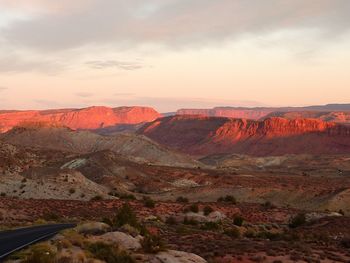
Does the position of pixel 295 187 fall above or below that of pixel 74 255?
below

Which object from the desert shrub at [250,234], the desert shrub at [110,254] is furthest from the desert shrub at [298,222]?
the desert shrub at [110,254]

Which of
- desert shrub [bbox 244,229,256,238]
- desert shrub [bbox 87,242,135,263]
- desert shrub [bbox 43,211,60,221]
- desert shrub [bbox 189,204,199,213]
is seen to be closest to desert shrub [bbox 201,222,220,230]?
desert shrub [bbox 244,229,256,238]

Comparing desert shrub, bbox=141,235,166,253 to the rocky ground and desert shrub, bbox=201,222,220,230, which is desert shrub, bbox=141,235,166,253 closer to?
the rocky ground

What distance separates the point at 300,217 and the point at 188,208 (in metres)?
10.3

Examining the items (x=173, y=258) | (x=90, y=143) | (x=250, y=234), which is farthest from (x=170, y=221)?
(x=90, y=143)

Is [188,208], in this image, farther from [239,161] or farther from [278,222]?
[239,161]

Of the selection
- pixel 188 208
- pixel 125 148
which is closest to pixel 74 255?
pixel 188 208

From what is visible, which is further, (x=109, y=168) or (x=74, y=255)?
(x=109, y=168)

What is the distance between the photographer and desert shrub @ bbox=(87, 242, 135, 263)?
60.4ft

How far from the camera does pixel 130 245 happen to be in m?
22.6

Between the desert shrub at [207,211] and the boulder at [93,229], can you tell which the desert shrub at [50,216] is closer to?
the desert shrub at [207,211]

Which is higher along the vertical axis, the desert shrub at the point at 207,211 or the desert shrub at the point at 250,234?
the desert shrub at the point at 250,234

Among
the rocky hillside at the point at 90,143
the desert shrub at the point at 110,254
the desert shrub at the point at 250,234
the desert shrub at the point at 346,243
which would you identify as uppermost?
the desert shrub at the point at 110,254

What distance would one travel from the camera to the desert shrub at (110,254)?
1842 centimetres
